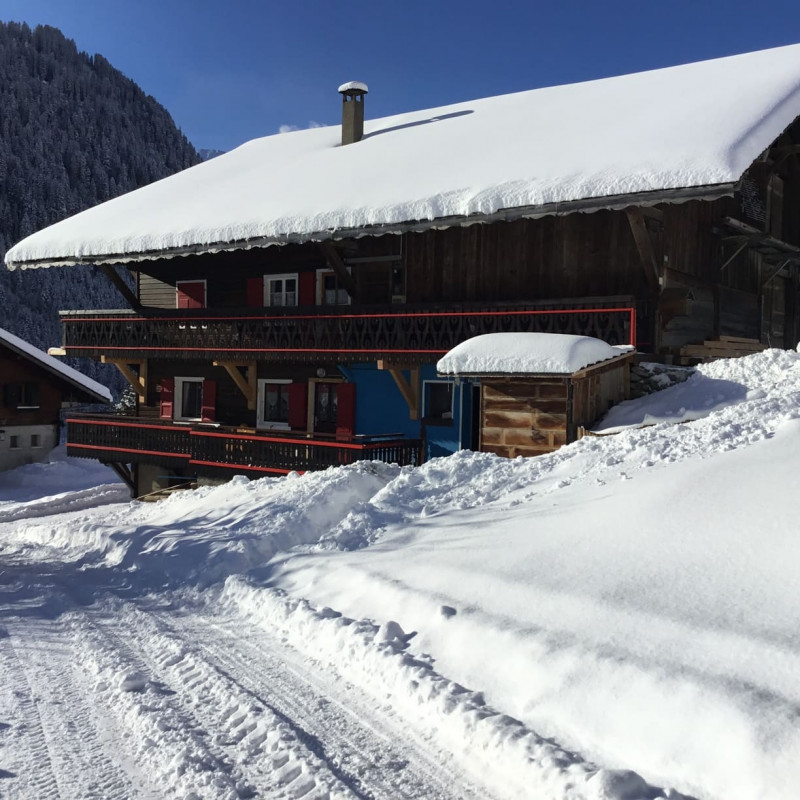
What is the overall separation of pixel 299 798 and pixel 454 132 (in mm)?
18844

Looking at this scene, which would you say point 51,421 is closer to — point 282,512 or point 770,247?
point 282,512

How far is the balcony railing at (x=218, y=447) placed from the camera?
15594 millimetres

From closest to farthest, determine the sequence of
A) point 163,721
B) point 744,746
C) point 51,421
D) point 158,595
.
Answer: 1. point 744,746
2. point 163,721
3. point 158,595
4. point 51,421

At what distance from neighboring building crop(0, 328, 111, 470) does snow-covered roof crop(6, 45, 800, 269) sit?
11225 mm

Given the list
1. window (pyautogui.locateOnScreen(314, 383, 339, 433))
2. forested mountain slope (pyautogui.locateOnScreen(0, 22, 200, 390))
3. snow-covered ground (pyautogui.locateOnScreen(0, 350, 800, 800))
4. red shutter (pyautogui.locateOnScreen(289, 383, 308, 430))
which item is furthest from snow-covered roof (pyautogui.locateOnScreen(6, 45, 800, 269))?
forested mountain slope (pyautogui.locateOnScreen(0, 22, 200, 390))

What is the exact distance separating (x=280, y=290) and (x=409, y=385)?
5164mm

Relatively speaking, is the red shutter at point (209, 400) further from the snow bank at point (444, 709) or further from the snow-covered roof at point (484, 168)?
the snow bank at point (444, 709)

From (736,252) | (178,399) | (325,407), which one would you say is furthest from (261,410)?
(736,252)

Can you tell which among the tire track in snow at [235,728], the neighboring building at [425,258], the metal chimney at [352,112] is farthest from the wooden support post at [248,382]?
the tire track in snow at [235,728]

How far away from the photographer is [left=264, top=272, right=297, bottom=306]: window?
1980 centimetres

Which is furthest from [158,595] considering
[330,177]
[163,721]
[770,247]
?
[770,247]

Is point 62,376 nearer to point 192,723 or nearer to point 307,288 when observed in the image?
point 307,288

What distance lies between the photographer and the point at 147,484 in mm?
21938

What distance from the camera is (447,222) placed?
49.1ft
